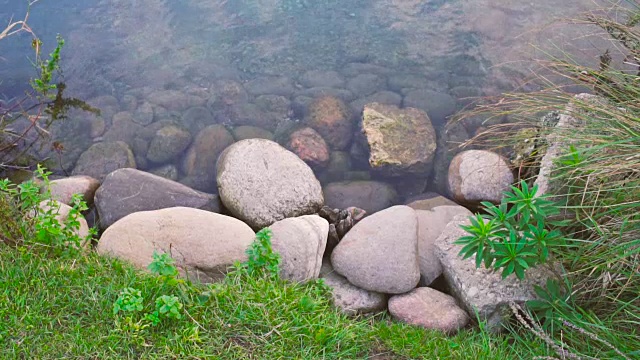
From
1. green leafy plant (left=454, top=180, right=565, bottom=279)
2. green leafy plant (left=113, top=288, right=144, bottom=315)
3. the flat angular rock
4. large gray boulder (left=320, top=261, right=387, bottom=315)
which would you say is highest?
green leafy plant (left=454, top=180, right=565, bottom=279)

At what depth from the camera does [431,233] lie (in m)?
4.24

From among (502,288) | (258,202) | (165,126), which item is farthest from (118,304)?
(165,126)

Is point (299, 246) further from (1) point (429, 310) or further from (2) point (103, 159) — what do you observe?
(2) point (103, 159)

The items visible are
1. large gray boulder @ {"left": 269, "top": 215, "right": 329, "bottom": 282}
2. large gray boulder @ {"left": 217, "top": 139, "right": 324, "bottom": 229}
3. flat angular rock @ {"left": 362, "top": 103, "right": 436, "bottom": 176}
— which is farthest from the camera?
flat angular rock @ {"left": 362, "top": 103, "right": 436, "bottom": 176}

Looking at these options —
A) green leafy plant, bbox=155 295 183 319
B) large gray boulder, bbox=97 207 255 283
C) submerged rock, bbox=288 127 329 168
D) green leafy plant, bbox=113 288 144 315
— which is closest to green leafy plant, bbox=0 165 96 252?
large gray boulder, bbox=97 207 255 283

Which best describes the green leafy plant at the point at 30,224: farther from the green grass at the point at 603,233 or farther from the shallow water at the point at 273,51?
the green grass at the point at 603,233

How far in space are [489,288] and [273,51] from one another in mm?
3999

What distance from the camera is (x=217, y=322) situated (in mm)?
2895

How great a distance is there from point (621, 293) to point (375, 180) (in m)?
2.49

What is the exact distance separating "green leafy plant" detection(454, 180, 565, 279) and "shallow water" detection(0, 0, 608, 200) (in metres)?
2.24

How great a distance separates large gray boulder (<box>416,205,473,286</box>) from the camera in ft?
13.0

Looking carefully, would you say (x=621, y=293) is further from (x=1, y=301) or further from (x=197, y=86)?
(x=197, y=86)

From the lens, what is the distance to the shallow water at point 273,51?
586 centimetres

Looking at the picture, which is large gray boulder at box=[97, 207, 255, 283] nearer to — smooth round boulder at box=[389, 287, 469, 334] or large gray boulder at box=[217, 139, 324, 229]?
large gray boulder at box=[217, 139, 324, 229]
